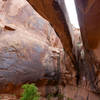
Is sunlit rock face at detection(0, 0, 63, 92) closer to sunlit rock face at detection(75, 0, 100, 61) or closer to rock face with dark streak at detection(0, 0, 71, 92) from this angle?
rock face with dark streak at detection(0, 0, 71, 92)

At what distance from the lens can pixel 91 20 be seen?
2.91 m

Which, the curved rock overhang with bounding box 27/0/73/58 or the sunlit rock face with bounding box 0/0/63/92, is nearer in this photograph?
the curved rock overhang with bounding box 27/0/73/58

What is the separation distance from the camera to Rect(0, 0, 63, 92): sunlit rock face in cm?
527

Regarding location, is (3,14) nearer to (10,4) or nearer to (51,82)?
(10,4)

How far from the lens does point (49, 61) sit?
21.2 feet

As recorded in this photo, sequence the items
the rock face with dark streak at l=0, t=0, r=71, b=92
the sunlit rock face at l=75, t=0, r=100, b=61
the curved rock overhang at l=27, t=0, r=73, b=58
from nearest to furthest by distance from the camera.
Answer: the sunlit rock face at l=75, t=0, r=100, b=61 < the curved rock overhang at l=27, t=0, r=73, b=58 < the rock face with dark streak at l=0, t=0, r=71, b=92

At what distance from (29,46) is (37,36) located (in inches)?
51.0

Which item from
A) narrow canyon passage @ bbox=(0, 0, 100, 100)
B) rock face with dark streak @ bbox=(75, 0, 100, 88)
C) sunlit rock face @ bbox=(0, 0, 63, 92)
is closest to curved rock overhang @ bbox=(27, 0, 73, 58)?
narrow canyon passage @ bbox=(0, 0, 100, 100)

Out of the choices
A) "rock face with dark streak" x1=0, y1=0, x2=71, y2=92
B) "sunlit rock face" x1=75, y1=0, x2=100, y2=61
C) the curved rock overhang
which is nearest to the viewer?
"sunlit rock face" x1=75, y1=0, x2=100, y2=61

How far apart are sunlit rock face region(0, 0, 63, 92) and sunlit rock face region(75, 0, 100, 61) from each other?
3.10 metres

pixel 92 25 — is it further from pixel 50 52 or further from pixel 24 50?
pixel 50 52

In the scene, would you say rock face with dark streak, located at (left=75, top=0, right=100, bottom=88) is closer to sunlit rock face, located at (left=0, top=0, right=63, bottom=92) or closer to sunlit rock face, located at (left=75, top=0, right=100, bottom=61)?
sunlit rock face, located at (left=75, top=0, right=100, bottom=61)

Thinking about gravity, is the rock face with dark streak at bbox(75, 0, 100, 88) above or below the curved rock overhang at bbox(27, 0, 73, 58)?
below

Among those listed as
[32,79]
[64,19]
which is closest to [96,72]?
[64,19]
